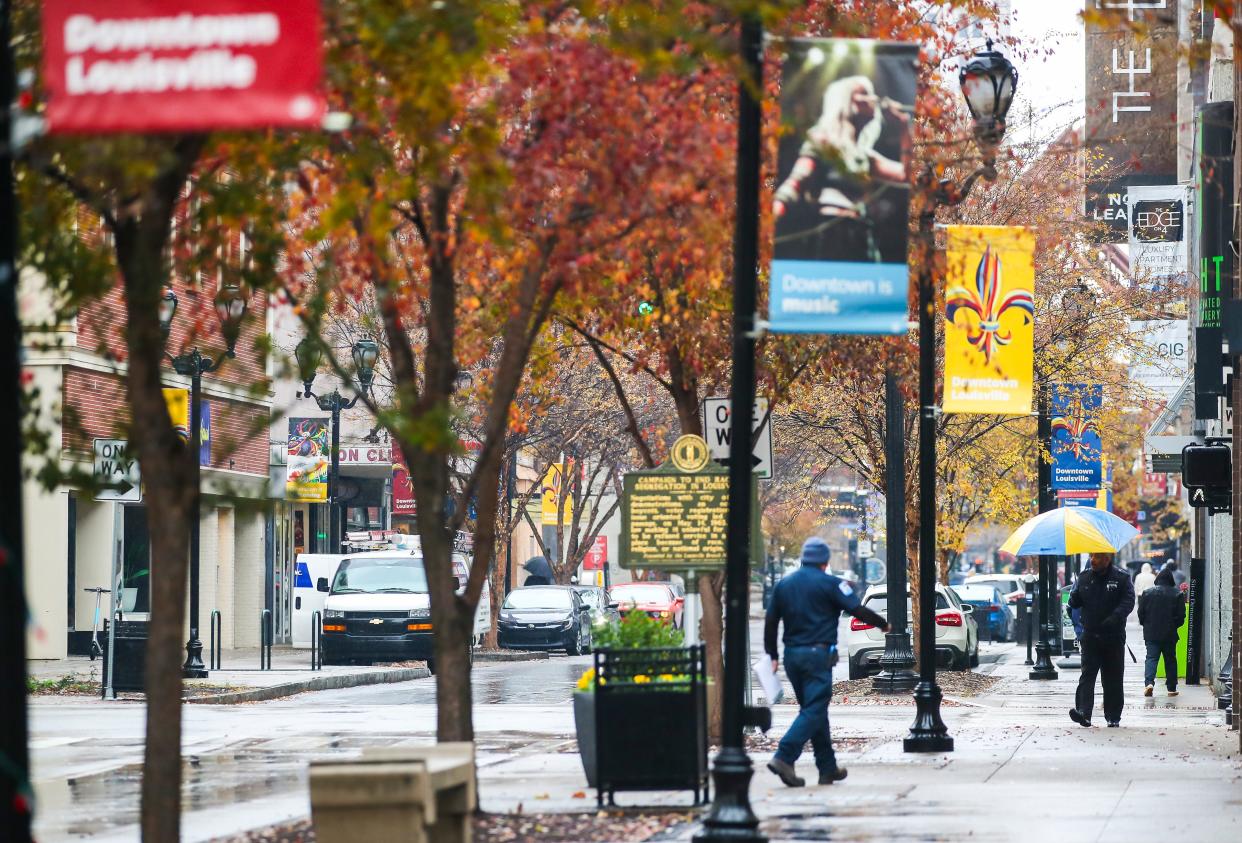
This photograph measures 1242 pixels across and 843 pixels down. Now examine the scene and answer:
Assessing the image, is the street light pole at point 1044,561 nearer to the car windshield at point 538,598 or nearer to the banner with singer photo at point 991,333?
the banner with singer photo at point 991,333

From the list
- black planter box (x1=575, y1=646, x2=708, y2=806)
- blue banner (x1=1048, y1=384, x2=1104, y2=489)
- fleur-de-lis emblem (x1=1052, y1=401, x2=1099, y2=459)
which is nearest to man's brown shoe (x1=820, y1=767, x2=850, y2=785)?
black planter box (x1=575, y1=646, x2=708, y2=806)

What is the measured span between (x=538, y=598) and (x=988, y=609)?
49.8ft

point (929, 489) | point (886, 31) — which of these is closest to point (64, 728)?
point (929, 489)

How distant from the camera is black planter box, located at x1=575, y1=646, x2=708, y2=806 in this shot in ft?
45.1

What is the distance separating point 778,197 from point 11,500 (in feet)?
18.4

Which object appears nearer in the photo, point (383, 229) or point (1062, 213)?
point (383, 229)

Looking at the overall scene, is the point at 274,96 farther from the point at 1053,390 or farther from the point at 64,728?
the point at 1053,390

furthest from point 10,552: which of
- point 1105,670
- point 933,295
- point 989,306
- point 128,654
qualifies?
point 128,654

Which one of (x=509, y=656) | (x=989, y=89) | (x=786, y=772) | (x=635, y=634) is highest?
(x=989, y=89)

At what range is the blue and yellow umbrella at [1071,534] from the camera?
27031 mm

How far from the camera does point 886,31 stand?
17.0 m

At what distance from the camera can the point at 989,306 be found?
2027 centimetres

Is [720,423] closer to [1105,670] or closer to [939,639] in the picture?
[1105,670]

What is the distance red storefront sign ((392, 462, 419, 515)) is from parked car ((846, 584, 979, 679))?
19181 mm
